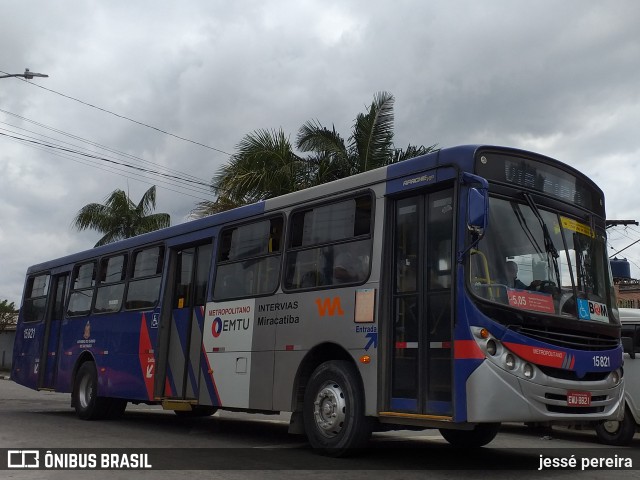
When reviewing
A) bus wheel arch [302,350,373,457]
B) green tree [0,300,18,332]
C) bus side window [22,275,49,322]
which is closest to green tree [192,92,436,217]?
bus side window [22,275,49,322]

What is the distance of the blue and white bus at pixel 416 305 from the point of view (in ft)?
24.0

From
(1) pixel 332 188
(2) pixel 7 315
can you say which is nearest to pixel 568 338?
(1) pixel 332 188

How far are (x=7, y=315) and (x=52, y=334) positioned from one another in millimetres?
39974

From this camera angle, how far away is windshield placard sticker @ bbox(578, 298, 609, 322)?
788cm

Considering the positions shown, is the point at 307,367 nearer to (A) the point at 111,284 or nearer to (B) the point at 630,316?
(A) the point at 111,284

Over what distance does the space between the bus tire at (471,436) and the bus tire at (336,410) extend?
1819 millimetres

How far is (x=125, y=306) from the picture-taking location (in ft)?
43.9

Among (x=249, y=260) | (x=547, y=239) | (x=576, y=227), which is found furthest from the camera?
(x=249, y=260)

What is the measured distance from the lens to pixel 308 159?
19812 millimetres

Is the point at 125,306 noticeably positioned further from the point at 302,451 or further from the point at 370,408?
the point at 370,408

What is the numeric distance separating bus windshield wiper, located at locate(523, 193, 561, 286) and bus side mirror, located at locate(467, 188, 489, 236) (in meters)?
0.91

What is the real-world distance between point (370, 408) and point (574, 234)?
3.02 m

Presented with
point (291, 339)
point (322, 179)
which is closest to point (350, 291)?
point (291, 339)

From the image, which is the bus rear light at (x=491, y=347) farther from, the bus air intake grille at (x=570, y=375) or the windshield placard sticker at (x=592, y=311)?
the windshield placard sticker at (x=592, y=311)
